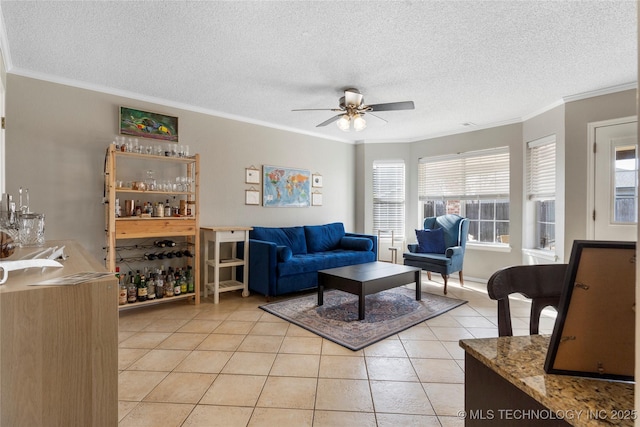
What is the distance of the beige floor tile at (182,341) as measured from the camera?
2623mm

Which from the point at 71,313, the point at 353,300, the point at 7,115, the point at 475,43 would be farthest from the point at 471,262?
the point at 7,115

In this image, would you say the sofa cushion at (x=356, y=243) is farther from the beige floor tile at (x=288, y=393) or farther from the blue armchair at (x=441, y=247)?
the beige floor tile at (x=288, y=393)

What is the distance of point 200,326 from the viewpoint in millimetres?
3092

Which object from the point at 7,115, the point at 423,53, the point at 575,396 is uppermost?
the point at 423,53

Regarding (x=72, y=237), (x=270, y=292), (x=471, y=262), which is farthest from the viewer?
(x=471, y=262)

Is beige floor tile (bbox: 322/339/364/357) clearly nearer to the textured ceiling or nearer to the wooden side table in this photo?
the wooden side table

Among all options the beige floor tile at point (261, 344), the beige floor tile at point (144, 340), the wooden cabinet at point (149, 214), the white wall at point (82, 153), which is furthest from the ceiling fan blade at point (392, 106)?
the beige floor tile at point (144, 340)

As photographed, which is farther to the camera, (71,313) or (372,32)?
(372,32)

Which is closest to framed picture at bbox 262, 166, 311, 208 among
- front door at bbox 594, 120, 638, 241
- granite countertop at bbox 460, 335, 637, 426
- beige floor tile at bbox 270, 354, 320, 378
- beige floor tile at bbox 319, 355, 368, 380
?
beige floor tile at bbox 270, 354, 320, 378

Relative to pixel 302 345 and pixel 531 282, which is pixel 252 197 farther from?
pixel 531 282

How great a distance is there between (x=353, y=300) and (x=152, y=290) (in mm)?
2343

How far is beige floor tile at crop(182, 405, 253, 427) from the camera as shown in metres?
1.70

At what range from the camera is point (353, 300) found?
12.8 ft

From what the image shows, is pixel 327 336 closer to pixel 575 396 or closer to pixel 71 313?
pixel 71 313
